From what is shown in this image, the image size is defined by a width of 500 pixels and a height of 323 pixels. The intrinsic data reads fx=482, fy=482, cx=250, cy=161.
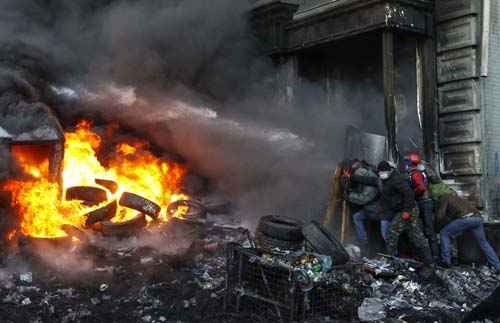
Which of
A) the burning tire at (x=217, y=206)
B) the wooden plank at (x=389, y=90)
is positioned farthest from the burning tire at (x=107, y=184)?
the wooden plank at (x=389, y=90)

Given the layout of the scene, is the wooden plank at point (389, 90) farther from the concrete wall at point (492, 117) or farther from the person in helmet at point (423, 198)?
the concrete wall at point (492, 117)

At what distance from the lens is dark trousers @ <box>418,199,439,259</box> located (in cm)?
858

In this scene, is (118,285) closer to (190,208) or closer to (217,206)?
(190,208)

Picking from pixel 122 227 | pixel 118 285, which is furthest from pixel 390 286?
pixel 122 227

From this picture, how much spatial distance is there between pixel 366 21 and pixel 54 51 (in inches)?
281

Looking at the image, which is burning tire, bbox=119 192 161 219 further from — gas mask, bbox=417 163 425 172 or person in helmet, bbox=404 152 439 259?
gas mask, bbox=417 163 425 172

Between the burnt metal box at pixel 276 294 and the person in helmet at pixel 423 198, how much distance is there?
3188 millimetres

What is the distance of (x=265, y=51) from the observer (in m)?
12.8

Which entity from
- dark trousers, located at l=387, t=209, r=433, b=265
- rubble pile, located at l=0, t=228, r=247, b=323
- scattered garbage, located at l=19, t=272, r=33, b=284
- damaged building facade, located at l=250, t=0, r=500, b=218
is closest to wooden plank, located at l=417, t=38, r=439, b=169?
damaged building facade, located at l=250, t=0, r=500, b=218

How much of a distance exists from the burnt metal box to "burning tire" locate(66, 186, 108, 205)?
4729 millimetres

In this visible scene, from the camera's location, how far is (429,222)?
28.1 feet

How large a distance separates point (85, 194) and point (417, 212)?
6.34 m

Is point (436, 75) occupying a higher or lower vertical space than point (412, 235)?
higher

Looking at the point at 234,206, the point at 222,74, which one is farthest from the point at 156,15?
the point at 234,206
